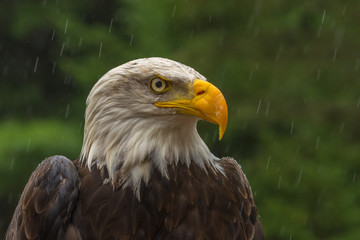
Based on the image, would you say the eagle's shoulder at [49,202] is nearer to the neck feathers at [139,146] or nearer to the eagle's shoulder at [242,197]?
the neck feathers at [139,146]

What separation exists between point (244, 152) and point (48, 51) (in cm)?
734

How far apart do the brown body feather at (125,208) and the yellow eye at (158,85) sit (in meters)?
0.47

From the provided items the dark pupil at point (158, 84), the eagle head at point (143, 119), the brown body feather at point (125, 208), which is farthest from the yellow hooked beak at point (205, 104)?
the brown body feather at point (125, 208)

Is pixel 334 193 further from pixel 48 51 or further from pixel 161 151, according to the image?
pixel 48 51

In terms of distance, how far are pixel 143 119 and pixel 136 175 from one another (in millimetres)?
323

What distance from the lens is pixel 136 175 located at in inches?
139

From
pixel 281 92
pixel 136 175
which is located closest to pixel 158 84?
pixel 136 175

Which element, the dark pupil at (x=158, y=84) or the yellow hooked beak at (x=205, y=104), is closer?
the yellow hooked beak at (x=205, y=104)

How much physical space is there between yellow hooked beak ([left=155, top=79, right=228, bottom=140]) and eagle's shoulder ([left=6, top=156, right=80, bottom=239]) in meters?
0.74

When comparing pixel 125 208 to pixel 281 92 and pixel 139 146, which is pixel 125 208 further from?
pixel 281 92

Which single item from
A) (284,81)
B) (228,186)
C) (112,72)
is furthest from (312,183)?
(112,72)

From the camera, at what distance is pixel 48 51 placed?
1477cm

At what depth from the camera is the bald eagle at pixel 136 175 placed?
3.42 m

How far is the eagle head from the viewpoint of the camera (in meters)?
3.38
